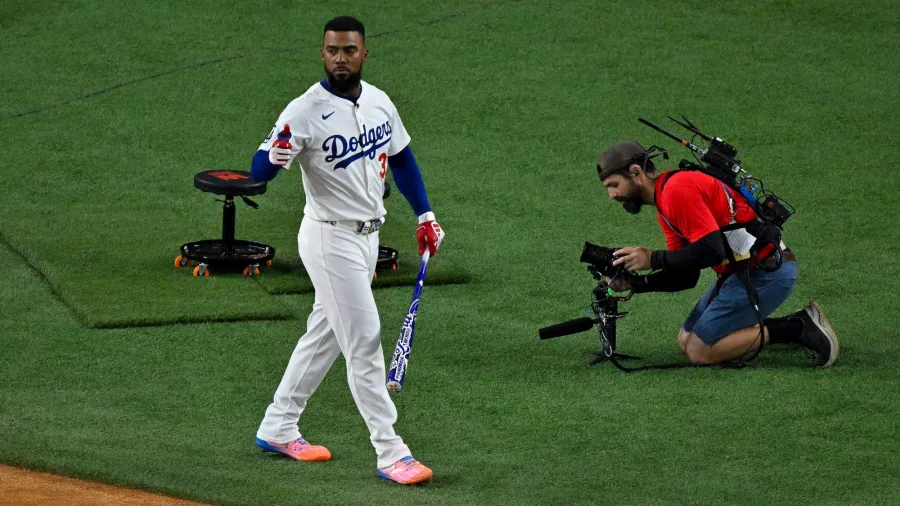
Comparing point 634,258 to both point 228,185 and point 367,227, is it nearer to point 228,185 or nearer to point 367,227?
point 367,227

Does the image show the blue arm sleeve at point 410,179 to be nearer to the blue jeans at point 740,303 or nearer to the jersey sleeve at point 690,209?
the jersey sleeve at point 690,209

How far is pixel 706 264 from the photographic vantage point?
6352mm

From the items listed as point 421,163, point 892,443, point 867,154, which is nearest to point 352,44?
point 892,443

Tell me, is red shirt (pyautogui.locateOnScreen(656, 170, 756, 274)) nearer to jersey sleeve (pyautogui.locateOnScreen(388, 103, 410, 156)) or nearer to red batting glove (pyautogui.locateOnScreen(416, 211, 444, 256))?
red batting glove (pyautogui.locateOnScreen(416, 211, 444, 256))

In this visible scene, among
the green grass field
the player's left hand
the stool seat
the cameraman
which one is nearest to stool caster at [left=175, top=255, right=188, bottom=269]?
the green grass field

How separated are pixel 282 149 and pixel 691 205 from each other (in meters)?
2.16

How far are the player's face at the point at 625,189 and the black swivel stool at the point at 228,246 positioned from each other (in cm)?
258

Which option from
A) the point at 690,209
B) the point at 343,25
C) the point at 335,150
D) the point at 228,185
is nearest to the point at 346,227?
the point at 335,150

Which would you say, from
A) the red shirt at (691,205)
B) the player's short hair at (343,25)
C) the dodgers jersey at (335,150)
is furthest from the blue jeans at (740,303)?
the player's short hair at (343,25)

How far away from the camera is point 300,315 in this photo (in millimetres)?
7719

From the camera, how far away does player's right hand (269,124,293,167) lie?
206 inches

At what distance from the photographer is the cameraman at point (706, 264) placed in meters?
6.33

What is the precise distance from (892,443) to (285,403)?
2747 mm

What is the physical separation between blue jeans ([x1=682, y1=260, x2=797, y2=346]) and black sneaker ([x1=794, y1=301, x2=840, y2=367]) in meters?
0.23
